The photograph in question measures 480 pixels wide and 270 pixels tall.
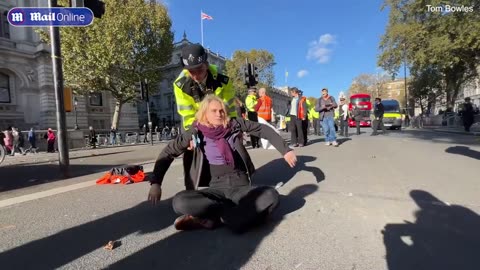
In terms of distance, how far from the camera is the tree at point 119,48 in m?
28.5

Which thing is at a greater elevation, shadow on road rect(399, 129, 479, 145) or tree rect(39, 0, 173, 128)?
tree rect(39, 0, 173, 128)

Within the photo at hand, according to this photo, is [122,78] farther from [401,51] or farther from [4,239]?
[4,239]

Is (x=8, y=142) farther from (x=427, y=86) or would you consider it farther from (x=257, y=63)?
(x=427, y=86)

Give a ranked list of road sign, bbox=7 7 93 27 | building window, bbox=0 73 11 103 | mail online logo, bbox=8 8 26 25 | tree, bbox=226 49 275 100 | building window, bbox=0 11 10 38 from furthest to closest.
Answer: tree, bbox=226 49 275 100 < building window, bbox=0 73 11 103 < building window, bbox=0 11 10 38 < mail online logo, bbox=8 8 26 25 < road sign, bbox=7 7 93 27

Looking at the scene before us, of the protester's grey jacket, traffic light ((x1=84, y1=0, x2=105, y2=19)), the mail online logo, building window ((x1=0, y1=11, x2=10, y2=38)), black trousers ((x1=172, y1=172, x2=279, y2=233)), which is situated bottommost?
black trousers ((x1=172, y1=172, x2=279, y2=233))

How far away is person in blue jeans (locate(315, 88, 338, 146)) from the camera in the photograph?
417 inches

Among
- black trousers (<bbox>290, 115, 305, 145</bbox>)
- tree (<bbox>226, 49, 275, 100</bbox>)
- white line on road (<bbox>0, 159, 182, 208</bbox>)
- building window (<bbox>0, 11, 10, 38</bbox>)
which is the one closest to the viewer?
white line on road (<bbox>0, 159, 182, 208</bbox>)

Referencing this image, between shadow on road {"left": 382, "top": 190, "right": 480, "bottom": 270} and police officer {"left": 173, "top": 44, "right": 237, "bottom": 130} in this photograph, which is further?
police officer {"left": 173, "top": 44, "right": 237, "bottom": 130}

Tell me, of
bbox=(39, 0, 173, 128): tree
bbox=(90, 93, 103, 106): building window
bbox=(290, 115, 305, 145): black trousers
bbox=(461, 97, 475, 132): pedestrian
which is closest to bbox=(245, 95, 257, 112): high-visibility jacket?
bbox=(290, 115, 305, 145): black trousers

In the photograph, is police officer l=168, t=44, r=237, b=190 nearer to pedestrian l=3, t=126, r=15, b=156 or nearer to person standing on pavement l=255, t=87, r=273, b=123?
person standing on pavement l=255, t=87, r=273, b=123

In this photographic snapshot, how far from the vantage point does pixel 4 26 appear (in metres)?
31.5

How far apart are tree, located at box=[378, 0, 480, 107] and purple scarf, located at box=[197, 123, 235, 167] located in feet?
56.8

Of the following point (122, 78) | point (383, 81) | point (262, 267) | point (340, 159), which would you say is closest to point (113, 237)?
point (262, 267)

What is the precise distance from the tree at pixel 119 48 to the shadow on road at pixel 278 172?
2551cm
